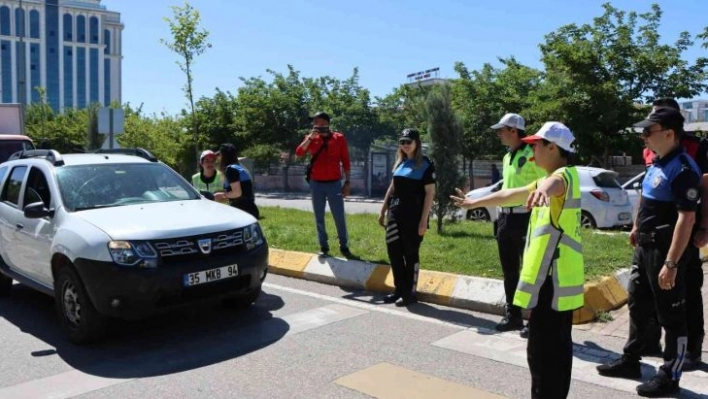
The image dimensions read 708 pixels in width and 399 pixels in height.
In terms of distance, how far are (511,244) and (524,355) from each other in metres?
1.03

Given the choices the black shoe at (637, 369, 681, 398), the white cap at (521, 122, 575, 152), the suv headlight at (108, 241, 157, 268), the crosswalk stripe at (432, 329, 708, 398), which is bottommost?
the crosswalk stripe at (432, 329, 708, 398)

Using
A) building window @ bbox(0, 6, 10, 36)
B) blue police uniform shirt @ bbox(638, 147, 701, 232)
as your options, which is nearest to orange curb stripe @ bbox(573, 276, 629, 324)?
blue police uniform shirt @ bbox(638, 147, 701, 232)

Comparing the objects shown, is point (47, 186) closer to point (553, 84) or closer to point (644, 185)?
point (644, 185)

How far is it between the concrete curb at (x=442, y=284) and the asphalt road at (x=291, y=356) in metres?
0.20

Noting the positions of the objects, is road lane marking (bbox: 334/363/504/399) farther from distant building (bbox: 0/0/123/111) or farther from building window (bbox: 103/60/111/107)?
building window (bbox: 103/60/111/107)

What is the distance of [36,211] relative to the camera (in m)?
5.82

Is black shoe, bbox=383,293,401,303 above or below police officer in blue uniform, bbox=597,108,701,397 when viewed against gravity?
below

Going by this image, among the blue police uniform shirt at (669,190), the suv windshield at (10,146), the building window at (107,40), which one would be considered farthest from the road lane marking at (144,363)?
the building window at (107,40)

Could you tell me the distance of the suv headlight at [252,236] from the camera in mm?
5941

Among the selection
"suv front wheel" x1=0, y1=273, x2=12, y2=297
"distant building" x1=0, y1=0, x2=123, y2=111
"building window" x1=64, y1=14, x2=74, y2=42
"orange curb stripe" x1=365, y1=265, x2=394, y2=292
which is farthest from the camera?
"building window" x1=64, y1=14, x2=74, y2=42

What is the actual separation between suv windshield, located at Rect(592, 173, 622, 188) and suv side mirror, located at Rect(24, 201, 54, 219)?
10197 millimetres

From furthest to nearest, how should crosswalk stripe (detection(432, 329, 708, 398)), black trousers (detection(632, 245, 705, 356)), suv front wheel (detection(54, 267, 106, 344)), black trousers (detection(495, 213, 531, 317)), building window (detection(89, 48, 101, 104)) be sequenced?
1. building window (detection(89, 48, 101, 104))
2. black trousers (detection(495, 213, 531, 317))
3. suv front wheel (detection(54, 267, 106, 344))
4. black trousers (detection(632, 245, 705, 356))
5. crosswalk stripe (detection(432, 329, 708, 398))

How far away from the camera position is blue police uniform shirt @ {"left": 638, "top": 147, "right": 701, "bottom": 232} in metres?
4.08

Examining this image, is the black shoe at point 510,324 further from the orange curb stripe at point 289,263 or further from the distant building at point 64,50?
the distant building at point 64,50
